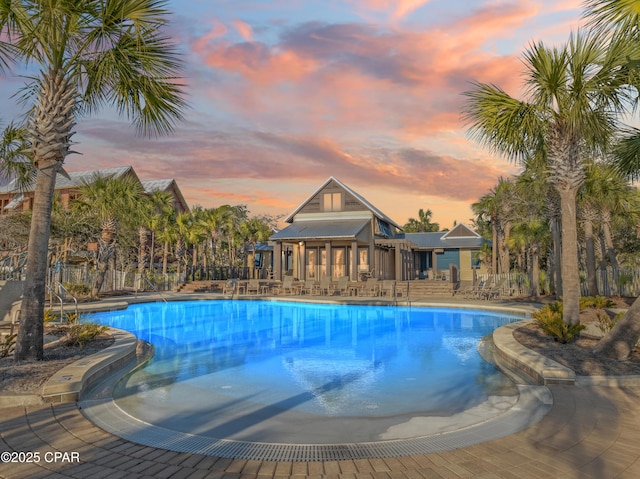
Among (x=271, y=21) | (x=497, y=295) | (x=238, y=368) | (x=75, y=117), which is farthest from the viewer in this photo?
(x=497, y=295)

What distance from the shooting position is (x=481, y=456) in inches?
138

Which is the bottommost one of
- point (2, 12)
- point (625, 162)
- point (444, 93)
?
point (625, 162)

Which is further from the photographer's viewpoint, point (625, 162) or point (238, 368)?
point (625, 162)

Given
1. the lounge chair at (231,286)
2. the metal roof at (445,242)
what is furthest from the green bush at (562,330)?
the metal roof at (445,242)

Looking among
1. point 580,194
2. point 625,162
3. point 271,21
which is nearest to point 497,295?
point 580,194

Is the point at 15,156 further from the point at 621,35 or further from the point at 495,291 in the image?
the point at 495,291

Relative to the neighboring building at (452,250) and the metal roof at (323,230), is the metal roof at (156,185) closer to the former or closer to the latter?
the metal roof at (323,230)

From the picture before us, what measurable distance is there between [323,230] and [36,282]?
71.0ft

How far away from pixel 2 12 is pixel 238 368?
709cm

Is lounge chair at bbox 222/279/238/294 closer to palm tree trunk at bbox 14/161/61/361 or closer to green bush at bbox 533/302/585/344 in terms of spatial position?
palm tree trunk at bbox 14/161/61/361

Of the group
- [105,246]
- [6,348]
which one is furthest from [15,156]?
[105,246]

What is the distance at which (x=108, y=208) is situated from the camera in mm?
22062

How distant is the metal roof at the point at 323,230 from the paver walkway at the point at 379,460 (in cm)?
2161

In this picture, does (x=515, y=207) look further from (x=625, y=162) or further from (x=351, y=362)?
(x=351, y=362)
